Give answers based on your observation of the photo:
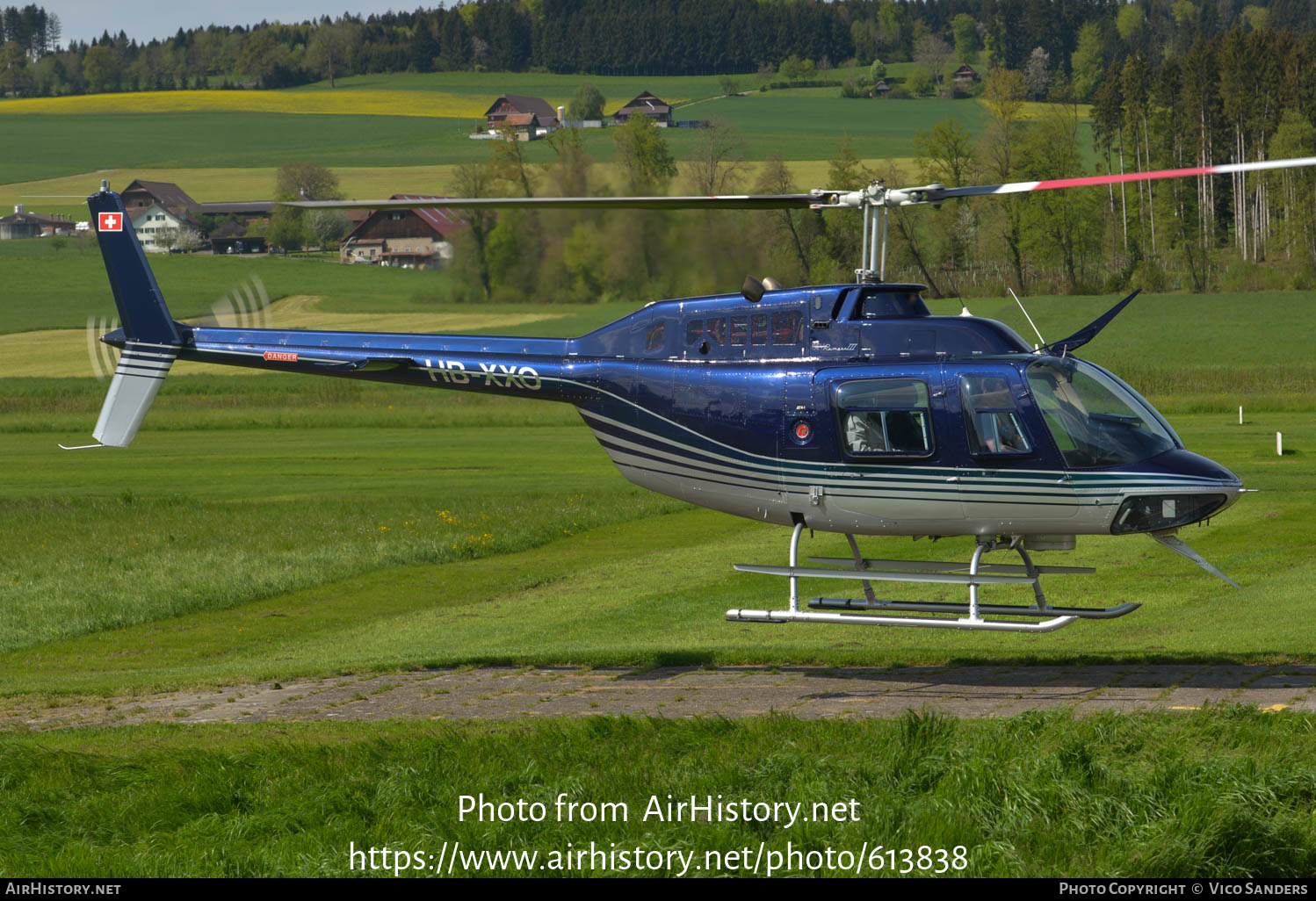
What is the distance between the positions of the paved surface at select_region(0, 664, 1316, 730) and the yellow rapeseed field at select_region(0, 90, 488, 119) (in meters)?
158

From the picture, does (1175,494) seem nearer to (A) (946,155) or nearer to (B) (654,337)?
Answer: (B) (654,337)

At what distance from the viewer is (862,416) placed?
14.4m

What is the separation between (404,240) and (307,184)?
45770 millimetres

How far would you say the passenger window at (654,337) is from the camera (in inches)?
634

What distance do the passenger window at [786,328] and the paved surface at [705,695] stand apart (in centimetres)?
365

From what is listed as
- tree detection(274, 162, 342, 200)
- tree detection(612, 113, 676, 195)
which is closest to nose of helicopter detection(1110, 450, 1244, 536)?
tree detection(612, 113, 676, 195)

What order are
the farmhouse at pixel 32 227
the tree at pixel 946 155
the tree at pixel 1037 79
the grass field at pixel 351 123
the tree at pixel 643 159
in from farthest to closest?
1. the tree at pixel 1037 79
2. the grass field at pixel 351 123
3. the farmhouse at pixel 32 227
4. the tree at pixel 946 155
5. the tree at pixel 643 159

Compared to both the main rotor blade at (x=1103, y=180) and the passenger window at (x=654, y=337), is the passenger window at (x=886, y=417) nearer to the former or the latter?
the main rotor blade at (x=1103, y=180)

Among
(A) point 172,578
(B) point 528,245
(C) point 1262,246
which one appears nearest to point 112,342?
(A) point 172,578

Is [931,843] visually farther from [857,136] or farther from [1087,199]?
[857,136]

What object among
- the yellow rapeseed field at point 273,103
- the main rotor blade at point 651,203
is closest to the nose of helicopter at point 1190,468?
the main rotor blade at point 651,203

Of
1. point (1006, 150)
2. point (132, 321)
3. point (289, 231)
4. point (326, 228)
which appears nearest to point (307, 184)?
point (289, 231)

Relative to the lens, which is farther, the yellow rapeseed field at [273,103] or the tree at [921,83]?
the tree at [921,83]

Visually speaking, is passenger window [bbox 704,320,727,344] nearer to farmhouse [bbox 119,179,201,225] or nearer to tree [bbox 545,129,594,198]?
tree [bbox 545,129,594,198]
